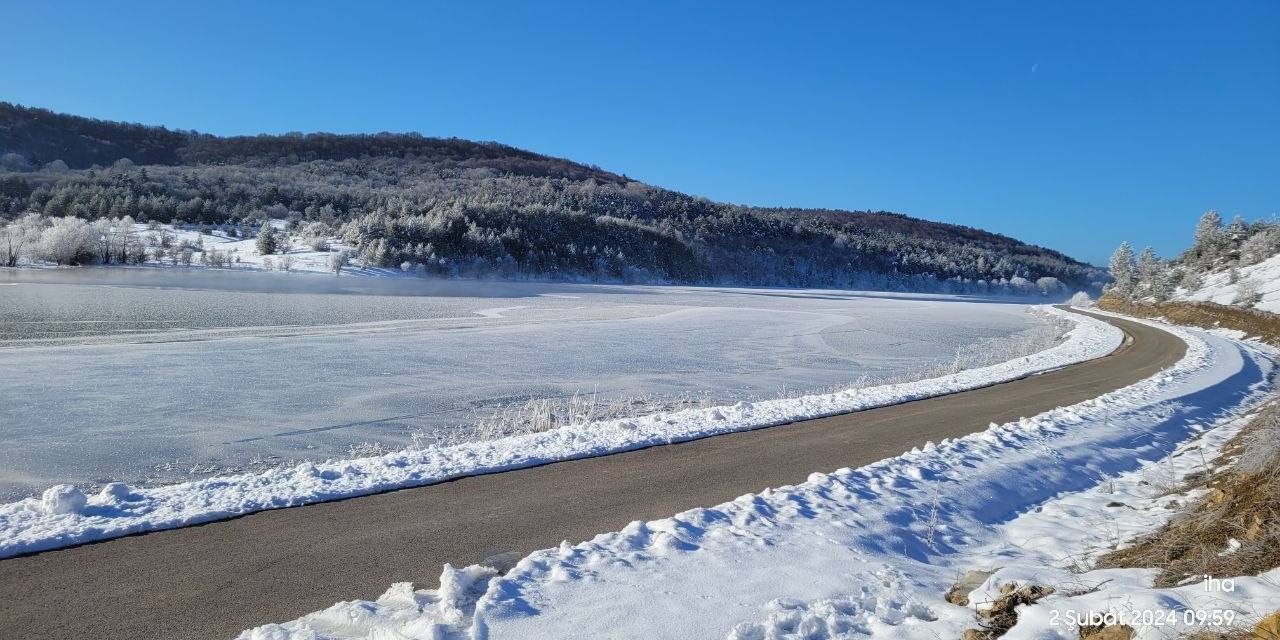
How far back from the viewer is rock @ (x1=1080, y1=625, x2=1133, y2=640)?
4.01 m

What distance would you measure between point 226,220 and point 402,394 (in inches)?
3672

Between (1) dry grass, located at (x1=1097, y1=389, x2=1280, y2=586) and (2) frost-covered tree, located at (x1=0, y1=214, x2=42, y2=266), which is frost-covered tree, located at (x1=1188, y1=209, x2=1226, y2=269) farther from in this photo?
(2) frost-covered tree, located at (x1=0, y1=214, x2=42, y2=266)

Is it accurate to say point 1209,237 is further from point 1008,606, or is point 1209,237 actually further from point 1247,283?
point 1008,606

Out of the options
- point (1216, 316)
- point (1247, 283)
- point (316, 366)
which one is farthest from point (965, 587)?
point (1247, 283)

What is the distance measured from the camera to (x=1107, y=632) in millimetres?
4125

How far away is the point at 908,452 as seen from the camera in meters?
10.3

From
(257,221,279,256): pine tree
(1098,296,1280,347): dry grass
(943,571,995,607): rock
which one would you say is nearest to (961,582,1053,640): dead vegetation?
(943,571,995,607): rock

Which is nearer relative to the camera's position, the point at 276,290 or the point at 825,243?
the point at 276,290

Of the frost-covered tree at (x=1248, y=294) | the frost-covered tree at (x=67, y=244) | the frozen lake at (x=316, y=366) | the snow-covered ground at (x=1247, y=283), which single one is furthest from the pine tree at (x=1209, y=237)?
the frost-covered tree at (x=67, y=244)

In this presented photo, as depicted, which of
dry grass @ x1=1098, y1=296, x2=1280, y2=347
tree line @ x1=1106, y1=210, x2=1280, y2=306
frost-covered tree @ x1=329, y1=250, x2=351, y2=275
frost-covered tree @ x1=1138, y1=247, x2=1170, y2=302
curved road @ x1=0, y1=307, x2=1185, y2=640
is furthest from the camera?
frost-covered tree @ x1=329, y1=250, x2=351, y2=275

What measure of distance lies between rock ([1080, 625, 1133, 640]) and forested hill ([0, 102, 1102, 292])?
81.9m

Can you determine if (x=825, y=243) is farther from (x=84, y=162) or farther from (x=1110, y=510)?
Result: (x=84, y=162)

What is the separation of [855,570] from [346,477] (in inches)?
228

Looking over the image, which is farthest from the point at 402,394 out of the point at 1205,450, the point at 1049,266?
the point at 1049,266
